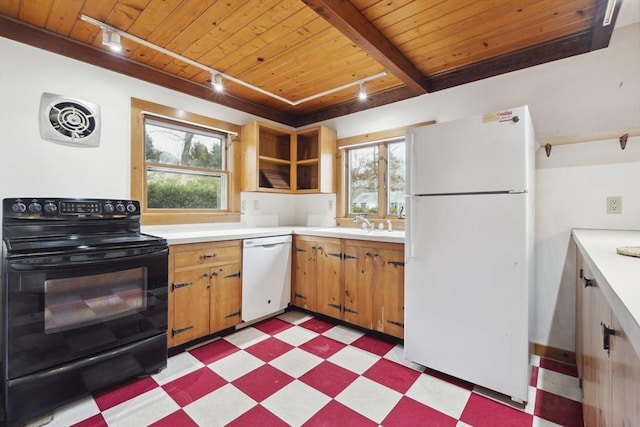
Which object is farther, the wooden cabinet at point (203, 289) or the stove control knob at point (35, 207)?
the wooden cabinet at point (203, 289)

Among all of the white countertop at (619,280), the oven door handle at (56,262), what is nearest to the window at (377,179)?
the white countertop at (619,280)

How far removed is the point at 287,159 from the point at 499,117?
2.61 metres

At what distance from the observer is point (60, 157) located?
85.1 inches

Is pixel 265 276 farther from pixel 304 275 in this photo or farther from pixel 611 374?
pixel 611 374

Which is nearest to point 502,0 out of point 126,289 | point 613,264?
point 613,264

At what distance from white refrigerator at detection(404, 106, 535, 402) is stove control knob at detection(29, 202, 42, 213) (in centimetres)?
245

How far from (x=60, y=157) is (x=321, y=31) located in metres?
2.06

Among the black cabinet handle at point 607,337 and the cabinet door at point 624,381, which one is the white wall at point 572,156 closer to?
Answer: the black cabinet handle at point 607,337

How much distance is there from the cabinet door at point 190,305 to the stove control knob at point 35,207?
94cm

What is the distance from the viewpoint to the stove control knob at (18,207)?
73.9 inches

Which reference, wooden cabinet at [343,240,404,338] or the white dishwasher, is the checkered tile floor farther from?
the white dishwasher

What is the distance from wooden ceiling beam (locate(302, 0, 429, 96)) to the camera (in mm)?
1669

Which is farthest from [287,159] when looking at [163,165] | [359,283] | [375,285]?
[375,285]

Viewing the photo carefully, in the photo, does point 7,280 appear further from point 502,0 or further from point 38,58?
point 502,0
